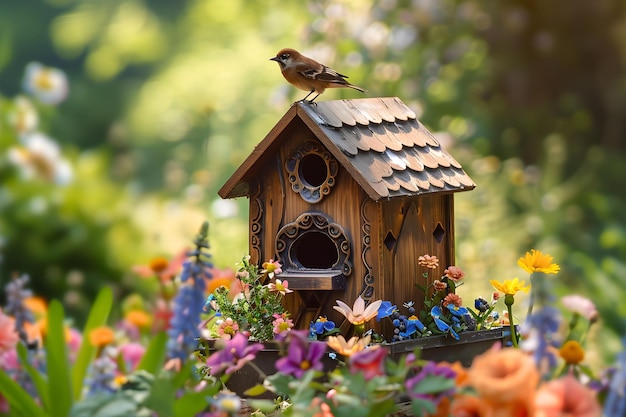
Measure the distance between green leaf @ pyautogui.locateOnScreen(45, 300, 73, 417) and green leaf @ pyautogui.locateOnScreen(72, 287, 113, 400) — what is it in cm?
12

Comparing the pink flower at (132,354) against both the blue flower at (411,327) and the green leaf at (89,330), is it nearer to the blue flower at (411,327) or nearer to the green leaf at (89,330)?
the green leaf at (89,330)

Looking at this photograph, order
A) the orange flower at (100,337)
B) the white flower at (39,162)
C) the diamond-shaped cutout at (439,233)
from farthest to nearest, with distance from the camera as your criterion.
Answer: the white flower at (39,162)
the diamond-shaped cutout at (439,233)
the orange flower at (100,337)

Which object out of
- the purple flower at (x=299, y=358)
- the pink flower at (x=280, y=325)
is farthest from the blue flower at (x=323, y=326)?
the purple flower at (x=299, y=358)

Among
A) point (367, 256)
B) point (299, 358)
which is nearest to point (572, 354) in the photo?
point (299, 358)

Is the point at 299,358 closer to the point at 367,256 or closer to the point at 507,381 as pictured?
the point at 507,381

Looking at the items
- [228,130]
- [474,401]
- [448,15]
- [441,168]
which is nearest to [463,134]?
[448,15]

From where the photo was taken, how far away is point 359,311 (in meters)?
2.58

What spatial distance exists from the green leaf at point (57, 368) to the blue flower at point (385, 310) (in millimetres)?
821

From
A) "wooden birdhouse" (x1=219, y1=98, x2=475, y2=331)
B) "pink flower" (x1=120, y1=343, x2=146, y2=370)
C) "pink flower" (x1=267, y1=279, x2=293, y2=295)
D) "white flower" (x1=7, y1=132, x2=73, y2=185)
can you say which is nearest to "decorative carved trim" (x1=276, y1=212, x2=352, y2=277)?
"wooden birdhouse" (x1=219, y1=98, x2=475, y2=331)

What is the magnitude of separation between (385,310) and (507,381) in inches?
33.8

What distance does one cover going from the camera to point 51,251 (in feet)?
17.0

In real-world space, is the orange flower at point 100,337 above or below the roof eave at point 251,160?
below

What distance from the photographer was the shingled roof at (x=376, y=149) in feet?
8.75

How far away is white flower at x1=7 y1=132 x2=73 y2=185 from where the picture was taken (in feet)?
17.2
